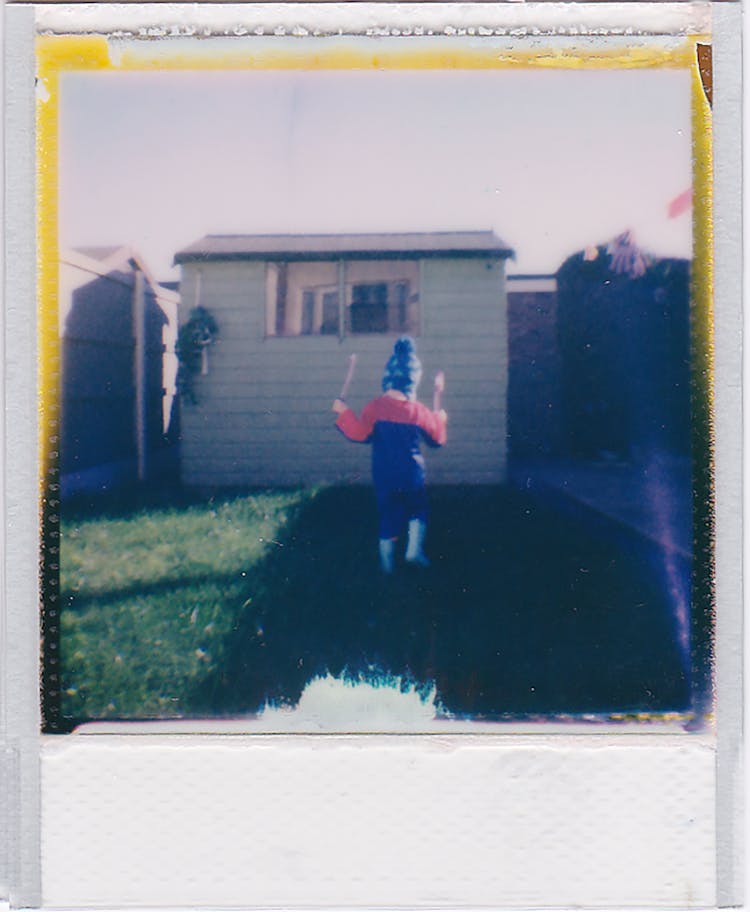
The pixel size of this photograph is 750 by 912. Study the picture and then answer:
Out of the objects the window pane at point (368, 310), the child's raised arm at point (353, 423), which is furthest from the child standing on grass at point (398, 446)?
the window pane at point (368, 310)

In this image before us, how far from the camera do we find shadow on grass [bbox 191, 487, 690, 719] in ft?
8.50

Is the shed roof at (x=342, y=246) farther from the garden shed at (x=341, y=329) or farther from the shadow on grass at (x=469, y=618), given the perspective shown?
the shadow on grass at (x=469, y=618)

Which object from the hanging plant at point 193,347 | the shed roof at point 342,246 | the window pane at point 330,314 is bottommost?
the hanging plant at point 193,347

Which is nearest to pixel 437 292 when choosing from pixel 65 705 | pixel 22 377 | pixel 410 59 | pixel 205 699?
pixel 410 59

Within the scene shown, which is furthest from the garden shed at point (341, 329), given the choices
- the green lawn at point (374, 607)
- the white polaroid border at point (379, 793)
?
the white polaroid border at point (379, 793)

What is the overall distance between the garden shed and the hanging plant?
0.05 feet

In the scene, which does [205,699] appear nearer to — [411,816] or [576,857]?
[411,816]

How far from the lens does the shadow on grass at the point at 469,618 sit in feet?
8.50

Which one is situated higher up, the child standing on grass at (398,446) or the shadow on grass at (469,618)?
the child standing on grass at (398,446)

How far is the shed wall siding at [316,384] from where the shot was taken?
2.56 metres

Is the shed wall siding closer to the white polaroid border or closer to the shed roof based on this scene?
the shed roof

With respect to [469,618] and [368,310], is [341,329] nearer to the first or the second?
[368,310]

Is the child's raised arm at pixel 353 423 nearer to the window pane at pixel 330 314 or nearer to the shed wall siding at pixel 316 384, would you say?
the shed wall siding at pixel 316 384

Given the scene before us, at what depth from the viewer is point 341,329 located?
8.42ft
